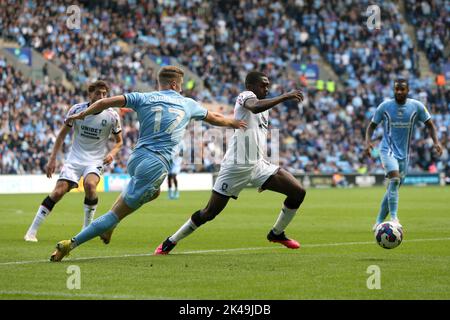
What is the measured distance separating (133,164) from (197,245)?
3.72 metres

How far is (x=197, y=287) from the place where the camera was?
980 centimetres

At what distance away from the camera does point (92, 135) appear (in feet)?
52.4

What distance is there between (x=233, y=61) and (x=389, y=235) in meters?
39.7

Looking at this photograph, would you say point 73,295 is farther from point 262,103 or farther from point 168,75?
point 262,103

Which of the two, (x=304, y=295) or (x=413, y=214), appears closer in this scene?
(x=304, y=295)

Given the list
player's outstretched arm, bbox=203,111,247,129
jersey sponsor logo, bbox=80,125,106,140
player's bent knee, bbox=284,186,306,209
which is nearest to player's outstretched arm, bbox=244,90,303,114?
player's outstretched arm, bbox=203,111,247,129

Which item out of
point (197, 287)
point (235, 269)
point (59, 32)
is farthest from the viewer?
point (59, 32)

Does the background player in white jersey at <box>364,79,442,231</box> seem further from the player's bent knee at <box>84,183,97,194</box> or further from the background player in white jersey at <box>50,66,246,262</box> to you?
the background player in white jersey at <box>50,66,246,262</box>

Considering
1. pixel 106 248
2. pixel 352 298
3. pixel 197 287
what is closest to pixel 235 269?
pixel 197 287

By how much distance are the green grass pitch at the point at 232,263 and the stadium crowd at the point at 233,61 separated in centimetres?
2024

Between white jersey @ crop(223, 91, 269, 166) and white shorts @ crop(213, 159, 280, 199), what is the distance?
84mm

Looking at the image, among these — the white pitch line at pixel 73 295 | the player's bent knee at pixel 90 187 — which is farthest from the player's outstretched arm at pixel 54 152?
the white pitch line at pixel 73 295

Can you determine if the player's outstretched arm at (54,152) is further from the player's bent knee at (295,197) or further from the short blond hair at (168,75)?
the player's bent knee at (295,197)
